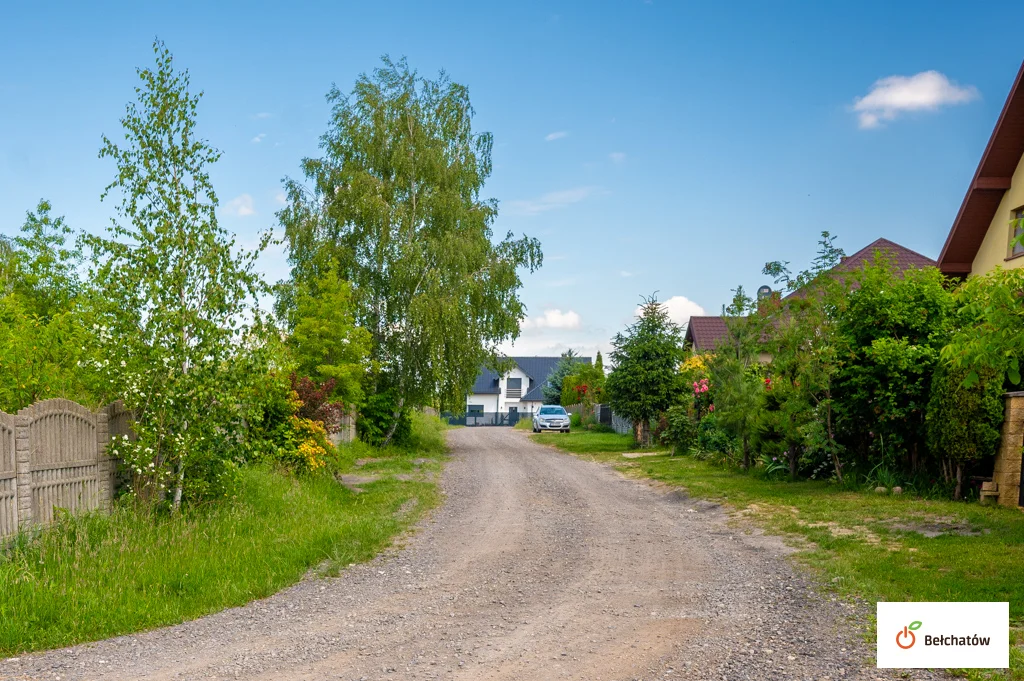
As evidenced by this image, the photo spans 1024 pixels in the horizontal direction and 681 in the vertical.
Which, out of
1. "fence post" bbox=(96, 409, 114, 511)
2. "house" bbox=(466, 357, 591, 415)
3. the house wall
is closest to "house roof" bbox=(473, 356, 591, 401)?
"house" bbox=(466, 357, 591, 415)

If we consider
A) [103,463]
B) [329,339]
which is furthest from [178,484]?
[329,339]

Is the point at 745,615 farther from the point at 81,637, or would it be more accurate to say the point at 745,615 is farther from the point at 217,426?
the point at 217,426

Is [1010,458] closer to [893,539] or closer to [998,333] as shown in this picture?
[893,539]

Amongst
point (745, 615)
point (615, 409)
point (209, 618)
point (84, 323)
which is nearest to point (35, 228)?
point (615, 409)

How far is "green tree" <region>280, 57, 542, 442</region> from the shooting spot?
27641 mm

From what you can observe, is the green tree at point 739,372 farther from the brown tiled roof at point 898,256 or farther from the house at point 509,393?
the house at point 509,393

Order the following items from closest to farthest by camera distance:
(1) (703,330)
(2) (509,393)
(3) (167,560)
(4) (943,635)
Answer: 1. (4) (943,635)
2. (3) (167,560)
3. (1) (703,330)
4. (2) (509,393)

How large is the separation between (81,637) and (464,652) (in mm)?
3137

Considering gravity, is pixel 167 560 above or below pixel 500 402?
above

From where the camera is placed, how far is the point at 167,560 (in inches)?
342

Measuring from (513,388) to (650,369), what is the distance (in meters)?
61.7

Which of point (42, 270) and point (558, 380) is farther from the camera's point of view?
point (558, 380)

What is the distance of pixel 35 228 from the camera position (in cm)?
3931

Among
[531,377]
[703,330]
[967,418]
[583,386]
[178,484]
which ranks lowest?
[531,377]
